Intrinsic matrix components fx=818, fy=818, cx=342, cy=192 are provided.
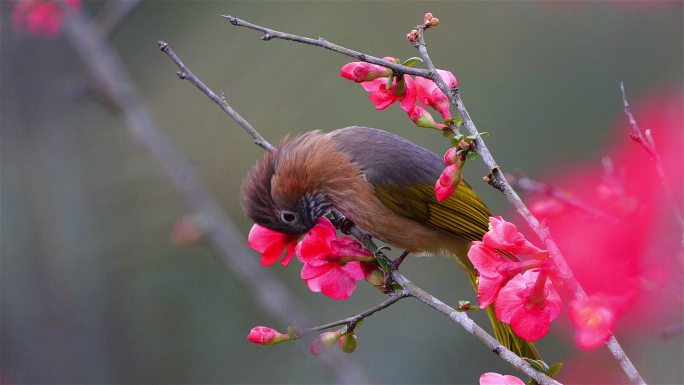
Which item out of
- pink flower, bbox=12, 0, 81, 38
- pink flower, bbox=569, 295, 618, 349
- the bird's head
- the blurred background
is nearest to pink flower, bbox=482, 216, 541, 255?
pink flower, bbox=569, 295, 618, 349

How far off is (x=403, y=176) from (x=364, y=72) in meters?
1.23

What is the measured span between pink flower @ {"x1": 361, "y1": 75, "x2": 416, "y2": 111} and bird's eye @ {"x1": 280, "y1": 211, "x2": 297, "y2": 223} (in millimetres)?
645

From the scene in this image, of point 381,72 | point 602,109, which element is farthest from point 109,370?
point 381,72

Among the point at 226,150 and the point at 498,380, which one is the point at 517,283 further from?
the point at 226,150

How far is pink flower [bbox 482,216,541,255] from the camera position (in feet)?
5.26

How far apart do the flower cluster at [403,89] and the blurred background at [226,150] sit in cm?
310

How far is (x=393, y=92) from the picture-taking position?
1.98 m

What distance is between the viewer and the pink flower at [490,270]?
1616 millimetres

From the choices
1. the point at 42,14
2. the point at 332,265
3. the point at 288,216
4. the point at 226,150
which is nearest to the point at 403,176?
the point at 288,216

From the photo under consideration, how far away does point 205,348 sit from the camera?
19.8 ft

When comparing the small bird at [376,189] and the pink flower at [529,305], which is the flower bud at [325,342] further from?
the small bird at [376,189]

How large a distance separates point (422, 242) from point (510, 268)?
1.49 metres

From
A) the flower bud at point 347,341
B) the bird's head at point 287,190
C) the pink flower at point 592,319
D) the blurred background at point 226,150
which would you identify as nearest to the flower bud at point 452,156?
the pink flower at point 592,319

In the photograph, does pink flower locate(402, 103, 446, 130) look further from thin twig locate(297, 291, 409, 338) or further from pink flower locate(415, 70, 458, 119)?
thin twig locate(297, 291, 409, 338)
